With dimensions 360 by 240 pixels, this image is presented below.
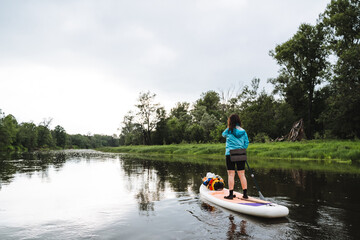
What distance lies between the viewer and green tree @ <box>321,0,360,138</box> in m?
24.6

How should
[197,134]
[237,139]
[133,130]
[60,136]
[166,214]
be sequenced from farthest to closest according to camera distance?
[60,136] < [133,130] < [197,134] < [237,139] < [166,214]

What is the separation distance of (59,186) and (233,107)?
48.6 meters

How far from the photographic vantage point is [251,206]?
5180 mm

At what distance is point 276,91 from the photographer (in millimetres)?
40438

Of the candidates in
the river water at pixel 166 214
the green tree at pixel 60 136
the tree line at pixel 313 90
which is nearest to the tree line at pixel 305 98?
the tree line at pixel 313 90

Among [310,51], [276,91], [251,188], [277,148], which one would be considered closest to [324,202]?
[251,188]

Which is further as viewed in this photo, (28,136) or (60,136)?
(60,136)

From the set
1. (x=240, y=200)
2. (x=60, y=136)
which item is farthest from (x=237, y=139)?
(x=60, y=136)

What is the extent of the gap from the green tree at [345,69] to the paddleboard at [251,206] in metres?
24.1

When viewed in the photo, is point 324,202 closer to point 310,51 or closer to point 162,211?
point 162,211

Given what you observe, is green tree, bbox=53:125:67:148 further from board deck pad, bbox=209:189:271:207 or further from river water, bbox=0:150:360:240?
board deck pad, bbox=209:189:271:207

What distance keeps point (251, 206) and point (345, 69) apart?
26.4 metres

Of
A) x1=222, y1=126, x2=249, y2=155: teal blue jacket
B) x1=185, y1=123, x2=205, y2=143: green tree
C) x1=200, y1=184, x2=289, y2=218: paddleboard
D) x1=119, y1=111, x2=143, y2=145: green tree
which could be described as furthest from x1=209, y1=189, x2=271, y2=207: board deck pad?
x1=119, y1=111, x2=143, y2=145: green tree

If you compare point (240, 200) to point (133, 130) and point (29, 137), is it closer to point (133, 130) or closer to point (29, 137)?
point (133, 130)
